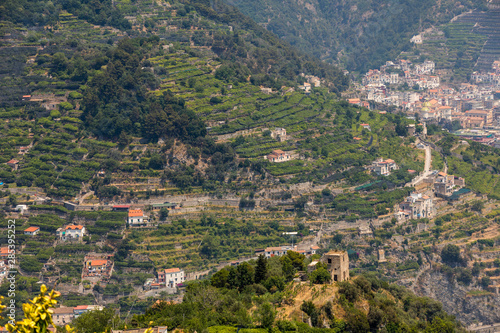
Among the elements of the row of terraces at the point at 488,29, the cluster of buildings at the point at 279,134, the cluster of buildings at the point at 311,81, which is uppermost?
the row of terraces at the point at 488,29

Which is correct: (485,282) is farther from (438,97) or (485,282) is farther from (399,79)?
(399,79)

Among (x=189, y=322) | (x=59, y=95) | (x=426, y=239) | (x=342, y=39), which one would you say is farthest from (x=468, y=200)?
(x=342, y=39)

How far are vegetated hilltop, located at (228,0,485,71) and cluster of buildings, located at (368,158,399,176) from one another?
60.7 meters

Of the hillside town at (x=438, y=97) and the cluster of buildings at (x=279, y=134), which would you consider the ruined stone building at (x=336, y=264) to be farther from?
the hillside town at (x=438, y=97)

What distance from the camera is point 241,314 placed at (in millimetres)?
26594

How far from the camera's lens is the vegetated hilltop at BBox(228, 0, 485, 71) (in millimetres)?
121062

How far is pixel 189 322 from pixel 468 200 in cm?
4357

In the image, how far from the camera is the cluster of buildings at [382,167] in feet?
200

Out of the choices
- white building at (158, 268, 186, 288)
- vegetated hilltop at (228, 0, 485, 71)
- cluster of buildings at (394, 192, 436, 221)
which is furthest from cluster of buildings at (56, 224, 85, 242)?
vegetated hilltop at (228, 0, 485, 71)

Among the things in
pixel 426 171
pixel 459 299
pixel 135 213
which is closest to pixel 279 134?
pixel 426 171

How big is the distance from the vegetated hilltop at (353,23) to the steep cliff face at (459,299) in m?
72.6

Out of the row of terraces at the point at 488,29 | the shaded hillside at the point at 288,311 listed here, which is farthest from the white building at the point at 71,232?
Answer: the row of terraces at the point at 488,29

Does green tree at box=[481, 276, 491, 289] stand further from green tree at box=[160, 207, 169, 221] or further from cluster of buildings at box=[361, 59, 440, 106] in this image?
cluster of buildings at box=[361, 59, 440, 106]

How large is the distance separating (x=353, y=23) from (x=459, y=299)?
3812 inches
